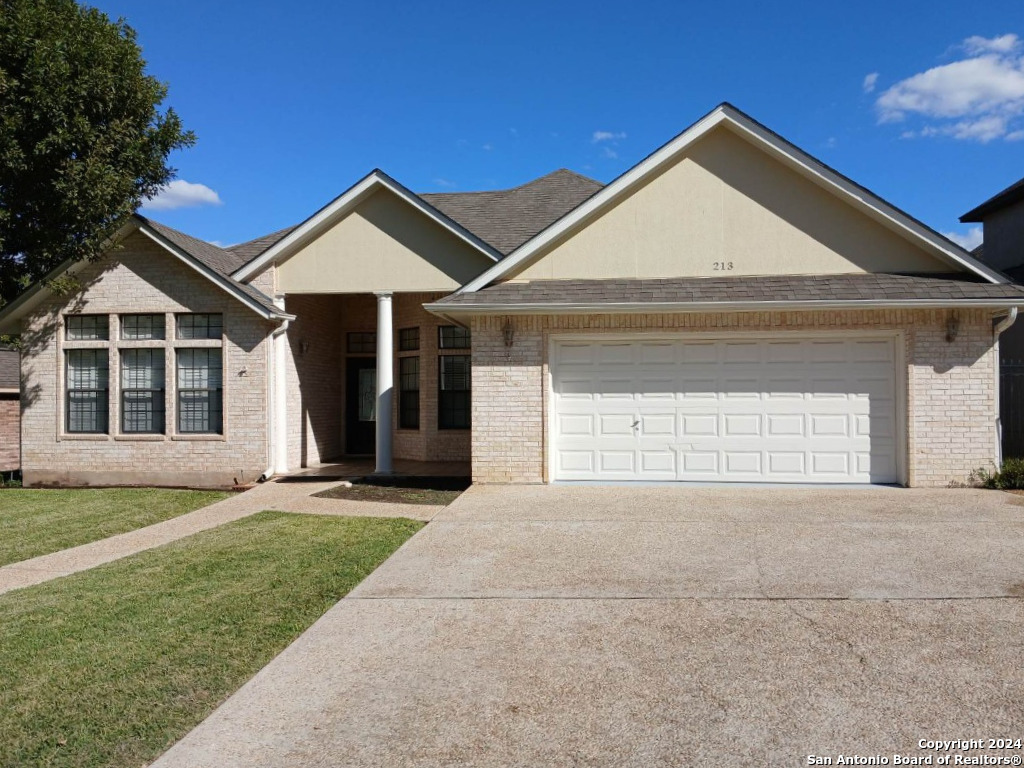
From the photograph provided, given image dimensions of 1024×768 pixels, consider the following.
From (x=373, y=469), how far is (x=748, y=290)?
797 centimetres

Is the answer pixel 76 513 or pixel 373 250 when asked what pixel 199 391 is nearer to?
pixel 76 513

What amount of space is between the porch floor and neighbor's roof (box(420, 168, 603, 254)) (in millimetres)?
4287

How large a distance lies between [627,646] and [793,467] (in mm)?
7646

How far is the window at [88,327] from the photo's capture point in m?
14.5

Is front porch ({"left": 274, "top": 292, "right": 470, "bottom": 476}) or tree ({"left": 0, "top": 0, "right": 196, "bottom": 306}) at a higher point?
tree ({"left": 0, "top": 0, "right": 196, "bottom": 306})

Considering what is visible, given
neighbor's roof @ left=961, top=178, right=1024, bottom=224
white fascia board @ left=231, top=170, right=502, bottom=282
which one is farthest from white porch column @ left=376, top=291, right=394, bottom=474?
neighbor's roof @ left=961, top=178, right=1024, bottom=224

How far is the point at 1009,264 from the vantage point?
16.7m

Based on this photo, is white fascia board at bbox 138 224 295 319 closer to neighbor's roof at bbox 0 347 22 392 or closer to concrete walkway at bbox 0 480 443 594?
concrete walkway at bbox 0 480 443 594

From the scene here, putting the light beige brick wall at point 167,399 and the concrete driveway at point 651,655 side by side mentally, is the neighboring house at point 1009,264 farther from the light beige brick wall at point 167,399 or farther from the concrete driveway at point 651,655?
the light beige brick wall at point 167,399

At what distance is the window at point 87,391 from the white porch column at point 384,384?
535cm

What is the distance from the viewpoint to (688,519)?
9266 mm

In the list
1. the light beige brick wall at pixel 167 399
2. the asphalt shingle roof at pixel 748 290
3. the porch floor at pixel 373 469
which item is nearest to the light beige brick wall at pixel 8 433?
the light beige brick wall at pixel 167 399

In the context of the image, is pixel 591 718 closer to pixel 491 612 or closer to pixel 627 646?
pixel 627 646

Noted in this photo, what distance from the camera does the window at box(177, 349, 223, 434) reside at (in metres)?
14.2
